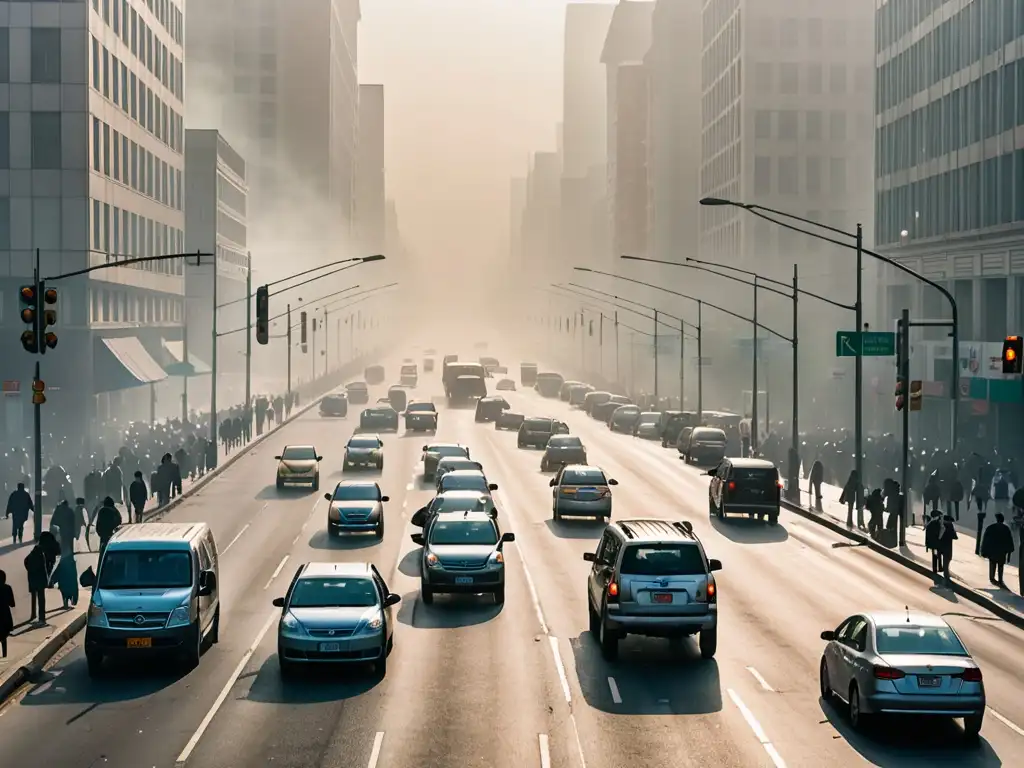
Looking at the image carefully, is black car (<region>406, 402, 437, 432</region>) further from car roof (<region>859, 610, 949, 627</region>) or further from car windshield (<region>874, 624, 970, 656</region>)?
car windshield (<region>874, 624, 970, 656</region>)

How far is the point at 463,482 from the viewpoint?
145 ft

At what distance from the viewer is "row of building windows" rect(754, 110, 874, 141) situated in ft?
468

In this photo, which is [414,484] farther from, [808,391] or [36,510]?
[808,391]

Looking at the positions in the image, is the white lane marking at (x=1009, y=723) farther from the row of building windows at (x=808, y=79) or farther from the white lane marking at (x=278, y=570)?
the row of building windows at (x=808, y=79)

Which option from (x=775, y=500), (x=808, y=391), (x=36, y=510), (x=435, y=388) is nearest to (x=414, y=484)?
(x=775, y=500)

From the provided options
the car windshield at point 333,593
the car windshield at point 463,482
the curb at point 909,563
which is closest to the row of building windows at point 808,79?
the curb at point 909,563

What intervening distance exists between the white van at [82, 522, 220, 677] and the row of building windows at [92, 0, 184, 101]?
57068 millimetres

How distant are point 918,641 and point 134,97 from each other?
74.9 m

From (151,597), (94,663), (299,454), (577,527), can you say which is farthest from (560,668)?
(299,454)

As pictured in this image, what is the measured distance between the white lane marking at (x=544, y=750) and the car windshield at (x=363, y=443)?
4298 cm

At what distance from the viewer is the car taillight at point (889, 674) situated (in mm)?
18984

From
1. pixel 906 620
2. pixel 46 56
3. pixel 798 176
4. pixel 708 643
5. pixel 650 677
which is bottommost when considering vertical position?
pixel 650 677

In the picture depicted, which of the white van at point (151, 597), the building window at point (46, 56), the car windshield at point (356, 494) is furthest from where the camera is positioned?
the building window at point (46, 56)

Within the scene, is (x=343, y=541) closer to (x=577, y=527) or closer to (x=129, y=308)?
(x=577, y=527)
